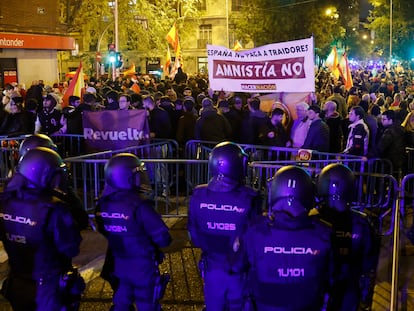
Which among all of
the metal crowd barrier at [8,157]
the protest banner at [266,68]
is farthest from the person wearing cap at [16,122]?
the protest banner at [266,68]

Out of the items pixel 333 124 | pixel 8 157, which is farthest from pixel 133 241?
pixel 333 124

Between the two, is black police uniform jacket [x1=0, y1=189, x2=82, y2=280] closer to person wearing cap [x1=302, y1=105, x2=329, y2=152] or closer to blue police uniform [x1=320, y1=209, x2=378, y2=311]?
blue police uniform [x1=320, y1=209, x2=378, y2=311]

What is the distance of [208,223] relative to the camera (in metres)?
4.53

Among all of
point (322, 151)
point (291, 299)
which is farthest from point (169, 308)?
point (322, 151)

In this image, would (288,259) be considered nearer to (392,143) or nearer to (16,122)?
(392,143)

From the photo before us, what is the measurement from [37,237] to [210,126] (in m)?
5.89

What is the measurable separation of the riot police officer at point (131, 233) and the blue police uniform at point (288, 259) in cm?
121

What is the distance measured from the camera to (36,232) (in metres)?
4.19

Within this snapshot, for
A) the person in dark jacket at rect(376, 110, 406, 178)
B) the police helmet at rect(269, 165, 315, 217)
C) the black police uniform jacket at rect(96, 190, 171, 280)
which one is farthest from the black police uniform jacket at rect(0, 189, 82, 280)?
the person in dark jacket at rect(376, 110, 406, 178)

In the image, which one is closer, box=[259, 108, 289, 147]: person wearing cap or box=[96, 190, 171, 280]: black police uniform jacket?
box=[96, 190, 171, 280]: black police uniform jacket

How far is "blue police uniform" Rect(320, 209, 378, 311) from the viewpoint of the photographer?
4.08m

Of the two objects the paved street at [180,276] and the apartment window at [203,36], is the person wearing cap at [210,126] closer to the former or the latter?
the paved street at [180,276]

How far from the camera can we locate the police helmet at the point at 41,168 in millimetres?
4340

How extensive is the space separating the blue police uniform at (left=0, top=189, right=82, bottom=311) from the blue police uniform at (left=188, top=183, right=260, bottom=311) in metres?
0.97
